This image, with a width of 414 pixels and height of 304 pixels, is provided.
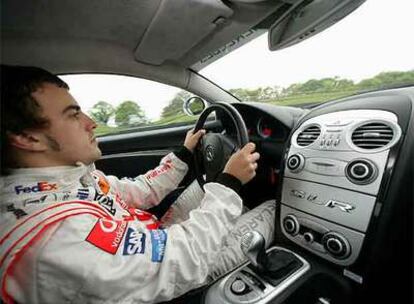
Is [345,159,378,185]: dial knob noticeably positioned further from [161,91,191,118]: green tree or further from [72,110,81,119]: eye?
[161,91,191,118]: green tree

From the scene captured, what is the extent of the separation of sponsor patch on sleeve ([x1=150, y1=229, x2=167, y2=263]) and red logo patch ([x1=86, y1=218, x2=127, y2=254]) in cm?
7

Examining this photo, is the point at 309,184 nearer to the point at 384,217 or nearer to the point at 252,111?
the point at 384,217

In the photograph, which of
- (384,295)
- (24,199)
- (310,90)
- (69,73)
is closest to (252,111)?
(310,90)

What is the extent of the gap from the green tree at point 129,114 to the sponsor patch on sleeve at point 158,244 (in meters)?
1.38

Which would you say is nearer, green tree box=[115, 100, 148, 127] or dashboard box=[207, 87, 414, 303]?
dashboard box=[207, 87, 414, 303]

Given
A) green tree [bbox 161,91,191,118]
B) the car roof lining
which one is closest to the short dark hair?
the car roof lining

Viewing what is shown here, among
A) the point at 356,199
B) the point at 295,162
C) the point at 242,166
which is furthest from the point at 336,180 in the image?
the point at 242,166

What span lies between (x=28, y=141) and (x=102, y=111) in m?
1.19

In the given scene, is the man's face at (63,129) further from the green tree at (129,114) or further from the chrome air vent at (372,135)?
the green tree at (129,114)

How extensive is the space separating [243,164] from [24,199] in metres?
0.57

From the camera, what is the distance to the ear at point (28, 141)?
0.71 metres

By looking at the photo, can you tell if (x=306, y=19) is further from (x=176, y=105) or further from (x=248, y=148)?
(x=176, y=105)

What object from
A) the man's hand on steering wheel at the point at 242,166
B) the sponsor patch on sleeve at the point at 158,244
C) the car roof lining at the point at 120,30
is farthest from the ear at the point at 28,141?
the car roof lining at the point at 120,30

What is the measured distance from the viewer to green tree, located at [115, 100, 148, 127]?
1.94 m
